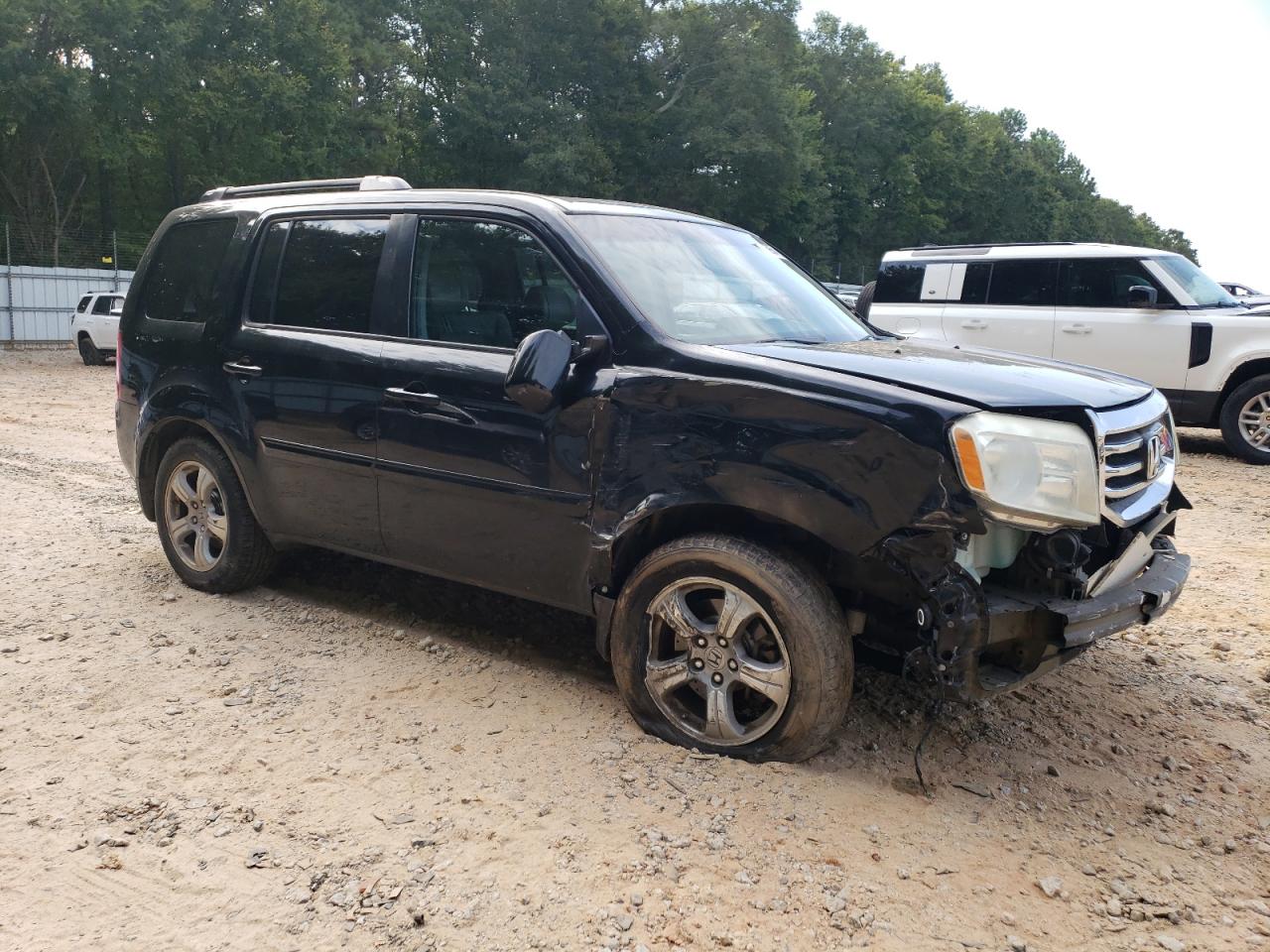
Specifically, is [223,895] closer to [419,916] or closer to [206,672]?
[419,916]

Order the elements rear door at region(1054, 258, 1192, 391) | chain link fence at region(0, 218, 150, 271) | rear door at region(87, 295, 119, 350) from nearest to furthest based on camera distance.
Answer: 1. rear door at region(1054, 258, 1192, 391)
2. rear door at region(87, 295, 119, 350)
3. chain link fence at region(0, 218, 150, 271)

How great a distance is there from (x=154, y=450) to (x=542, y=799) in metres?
3.18

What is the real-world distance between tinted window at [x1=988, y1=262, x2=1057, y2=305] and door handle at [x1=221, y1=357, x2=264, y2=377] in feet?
29.0

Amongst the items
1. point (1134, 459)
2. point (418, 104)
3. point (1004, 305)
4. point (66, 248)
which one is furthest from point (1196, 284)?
point (418, 104)

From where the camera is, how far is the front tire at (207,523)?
521 centimetres

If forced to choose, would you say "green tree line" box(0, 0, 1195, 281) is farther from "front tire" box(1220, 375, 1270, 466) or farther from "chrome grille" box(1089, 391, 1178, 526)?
"chrome grille" box(1089, 391, 1178, 526)

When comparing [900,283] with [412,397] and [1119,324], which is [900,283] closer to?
[1119,324]

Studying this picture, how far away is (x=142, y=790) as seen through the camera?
349cm

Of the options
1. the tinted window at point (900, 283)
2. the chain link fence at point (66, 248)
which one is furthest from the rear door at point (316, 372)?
the chain link fence at point (66, 248)

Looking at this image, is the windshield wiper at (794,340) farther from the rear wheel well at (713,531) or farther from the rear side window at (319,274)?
the rear side window at (319,274)

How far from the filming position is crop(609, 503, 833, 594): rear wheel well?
359cm

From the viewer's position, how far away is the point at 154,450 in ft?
18.1

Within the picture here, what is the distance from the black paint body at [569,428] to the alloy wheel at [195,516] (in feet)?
0.75

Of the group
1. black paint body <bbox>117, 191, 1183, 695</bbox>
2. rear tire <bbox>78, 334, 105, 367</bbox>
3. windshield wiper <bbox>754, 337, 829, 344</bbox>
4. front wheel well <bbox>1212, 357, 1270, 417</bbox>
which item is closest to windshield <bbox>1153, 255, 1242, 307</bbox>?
front wheel well <bbox>1212, 357, 1270, 417</bbox>
